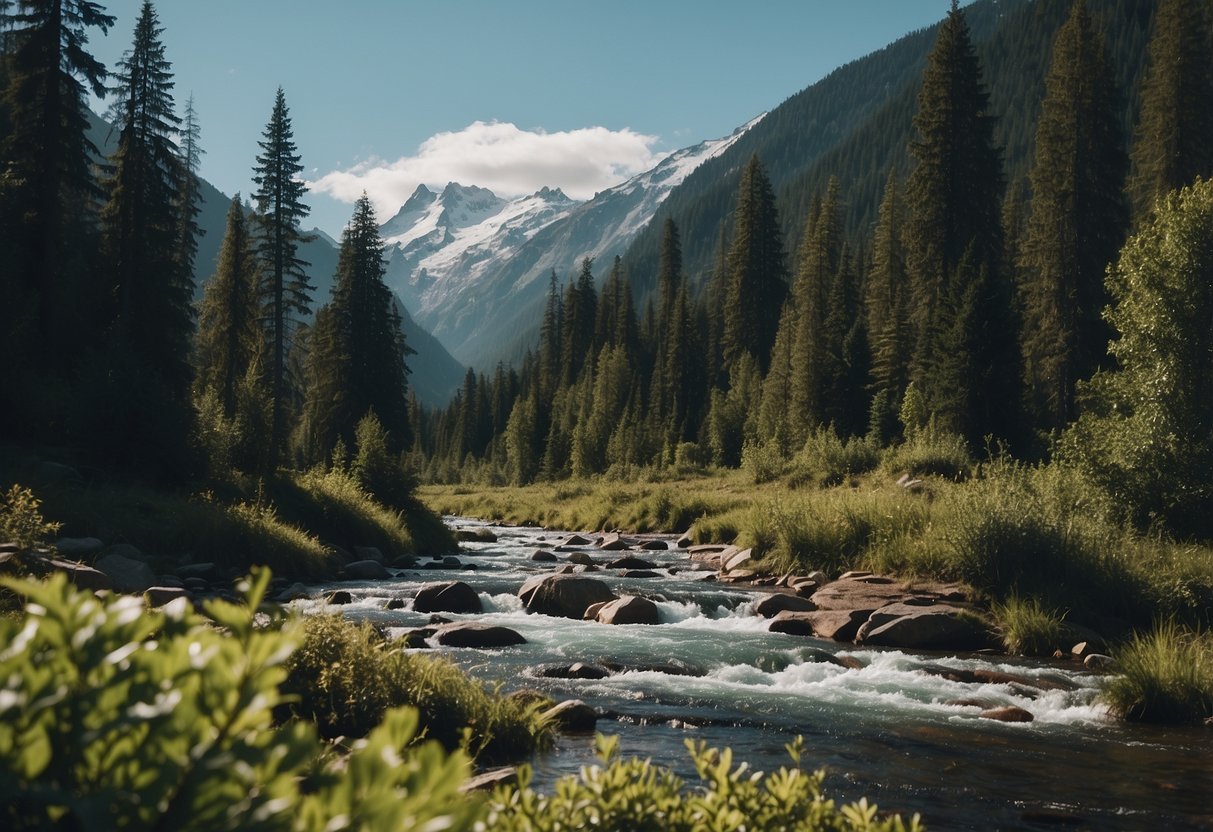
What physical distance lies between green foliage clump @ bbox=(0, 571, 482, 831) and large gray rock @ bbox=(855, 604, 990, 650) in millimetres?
11635

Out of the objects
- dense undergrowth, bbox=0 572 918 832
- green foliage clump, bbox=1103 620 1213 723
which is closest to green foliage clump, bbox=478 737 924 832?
dense undergrowth, bbox=0 572 918 832

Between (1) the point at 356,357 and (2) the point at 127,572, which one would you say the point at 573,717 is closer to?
(2) the point at 127,572

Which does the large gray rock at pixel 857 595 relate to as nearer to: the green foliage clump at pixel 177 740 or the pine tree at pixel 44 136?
the green foliage clump at pixel 177 740

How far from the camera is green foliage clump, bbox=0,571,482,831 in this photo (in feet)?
3.89

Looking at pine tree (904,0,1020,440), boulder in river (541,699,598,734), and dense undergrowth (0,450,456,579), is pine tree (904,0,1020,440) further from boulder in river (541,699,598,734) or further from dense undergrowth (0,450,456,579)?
boulder in river (541,699,598,734)

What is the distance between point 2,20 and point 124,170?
28.1 feet

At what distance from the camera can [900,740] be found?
25.7ft

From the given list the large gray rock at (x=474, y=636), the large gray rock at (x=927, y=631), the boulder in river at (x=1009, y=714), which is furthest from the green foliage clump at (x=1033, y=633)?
the large gray rock at (x=474, y=636)

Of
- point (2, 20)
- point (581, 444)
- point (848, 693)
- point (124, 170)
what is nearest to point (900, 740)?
point (848, 693)

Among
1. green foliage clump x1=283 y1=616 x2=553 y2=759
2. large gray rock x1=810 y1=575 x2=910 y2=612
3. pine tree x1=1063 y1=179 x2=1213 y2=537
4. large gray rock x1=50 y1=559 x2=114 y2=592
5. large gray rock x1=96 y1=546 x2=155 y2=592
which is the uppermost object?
pine tree x1=1063 y1=179 x2=1213 y2=537

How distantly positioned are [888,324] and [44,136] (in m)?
35.9

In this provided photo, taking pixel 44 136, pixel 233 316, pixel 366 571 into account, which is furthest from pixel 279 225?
pixel 366 571

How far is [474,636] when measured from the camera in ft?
37.0

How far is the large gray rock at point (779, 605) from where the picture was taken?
13773 mm
